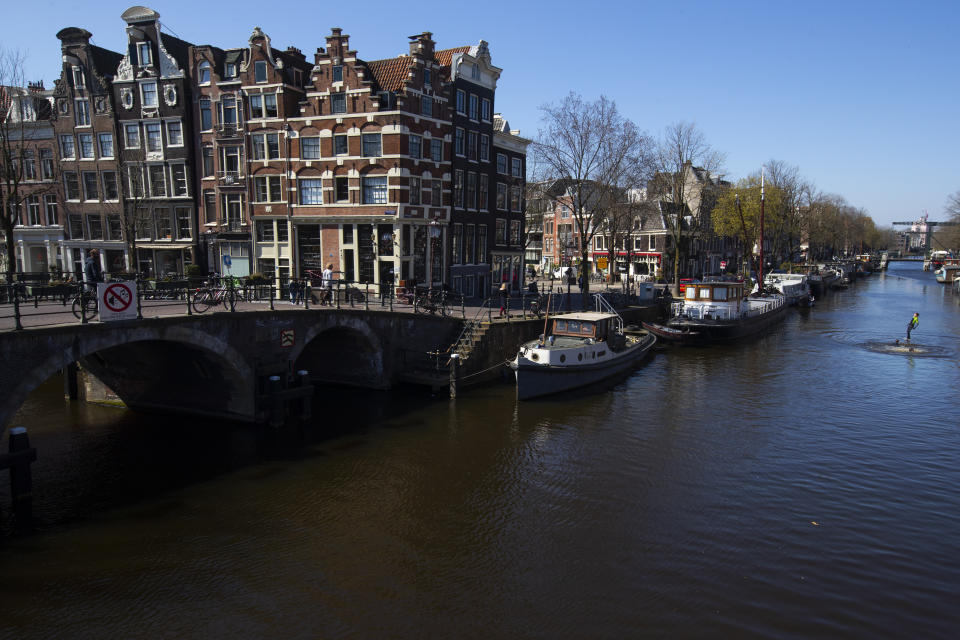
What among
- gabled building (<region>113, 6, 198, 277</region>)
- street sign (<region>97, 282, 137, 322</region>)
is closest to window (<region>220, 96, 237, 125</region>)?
gabled building (<region>113, 6, 198, 277</region>)

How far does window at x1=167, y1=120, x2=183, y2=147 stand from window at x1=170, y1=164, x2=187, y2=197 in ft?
4.81

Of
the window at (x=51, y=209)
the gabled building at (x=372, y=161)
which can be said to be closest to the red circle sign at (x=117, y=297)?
the gabled building at (x=372, y=161)

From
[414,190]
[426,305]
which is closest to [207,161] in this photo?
[414,190]

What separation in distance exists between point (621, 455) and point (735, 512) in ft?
15.2

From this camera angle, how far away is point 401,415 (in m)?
23.8

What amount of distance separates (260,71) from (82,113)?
51.6ft

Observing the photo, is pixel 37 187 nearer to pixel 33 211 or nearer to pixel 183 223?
pixel 33 211

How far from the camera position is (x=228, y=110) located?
37.9 meters

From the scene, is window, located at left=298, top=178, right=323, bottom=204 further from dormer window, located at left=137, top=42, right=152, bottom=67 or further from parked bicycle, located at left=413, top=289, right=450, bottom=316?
dormer window, located at left=137, top=42, right=152, bottom=67

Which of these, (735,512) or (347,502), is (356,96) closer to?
(347,502)

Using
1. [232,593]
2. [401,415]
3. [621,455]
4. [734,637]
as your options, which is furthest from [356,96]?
[734,637]

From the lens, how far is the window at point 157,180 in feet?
135

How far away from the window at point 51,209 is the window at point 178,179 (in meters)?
10.6

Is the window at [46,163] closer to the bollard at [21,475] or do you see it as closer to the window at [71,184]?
the window at [71,184]
